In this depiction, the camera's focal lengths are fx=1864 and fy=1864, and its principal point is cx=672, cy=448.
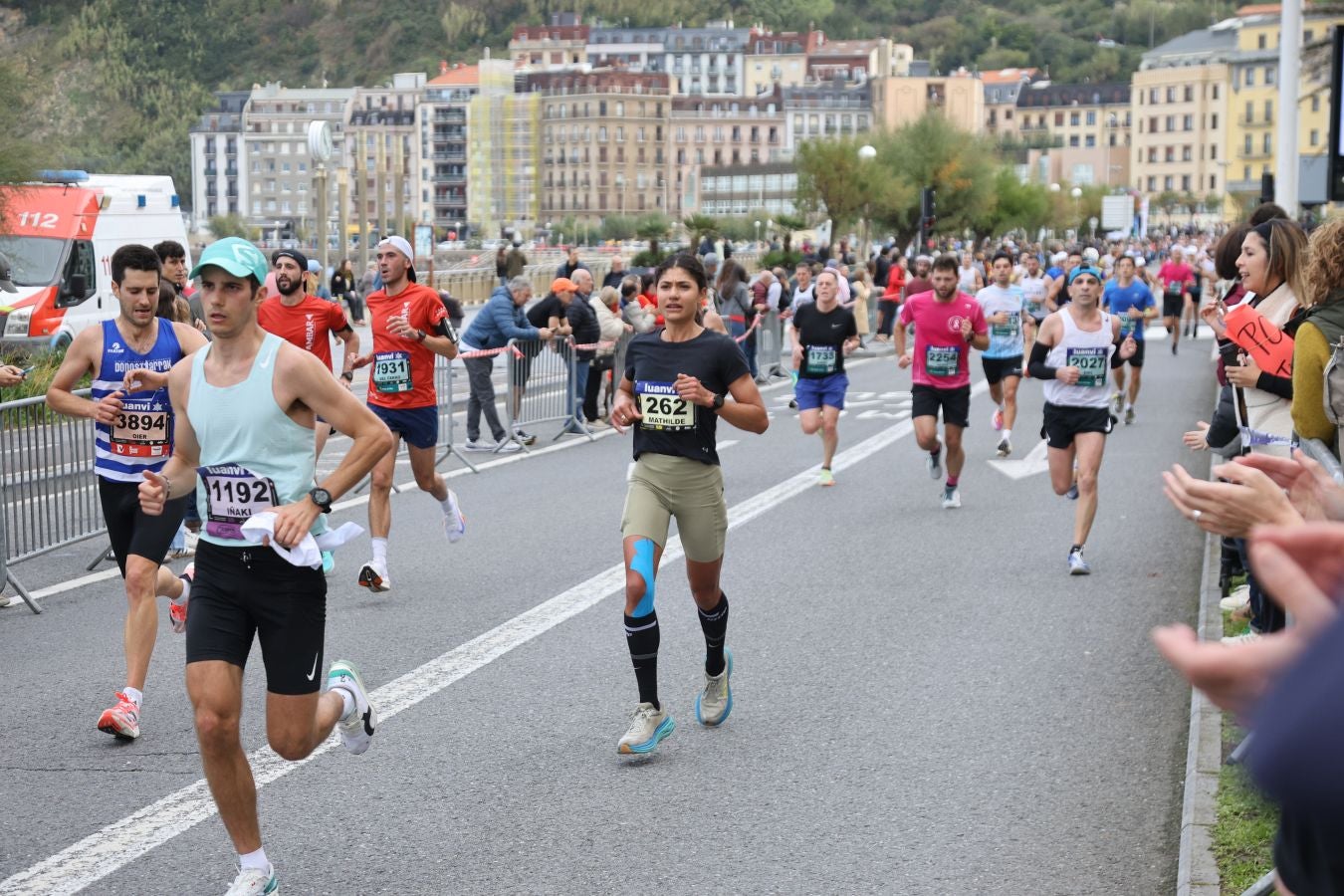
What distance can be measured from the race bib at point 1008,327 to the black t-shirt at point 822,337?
8.38 feet

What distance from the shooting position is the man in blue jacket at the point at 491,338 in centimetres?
1883

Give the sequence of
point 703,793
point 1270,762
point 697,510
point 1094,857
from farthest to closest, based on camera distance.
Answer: point 697,510, point 703,793, point 1094,857, point 1270,762

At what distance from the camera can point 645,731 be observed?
680 cm

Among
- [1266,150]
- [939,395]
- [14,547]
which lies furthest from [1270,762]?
[1266,150]

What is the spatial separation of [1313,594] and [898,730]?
17.3 feet

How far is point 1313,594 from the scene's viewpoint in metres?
2.04

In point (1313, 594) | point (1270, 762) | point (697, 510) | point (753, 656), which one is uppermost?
point (1313, 594)

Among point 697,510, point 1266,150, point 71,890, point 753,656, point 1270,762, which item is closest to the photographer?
point 1270,762

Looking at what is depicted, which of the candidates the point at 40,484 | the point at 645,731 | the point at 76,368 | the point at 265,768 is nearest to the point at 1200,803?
the point at 645,731

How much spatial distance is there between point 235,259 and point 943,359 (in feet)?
30.8

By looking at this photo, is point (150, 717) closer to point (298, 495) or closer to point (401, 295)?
point (298, 495)

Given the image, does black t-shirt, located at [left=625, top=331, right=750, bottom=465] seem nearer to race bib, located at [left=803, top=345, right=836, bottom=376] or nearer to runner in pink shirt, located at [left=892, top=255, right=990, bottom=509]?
runner in pink shirt, located at [left=892, top=255, right=990, bottom=509]

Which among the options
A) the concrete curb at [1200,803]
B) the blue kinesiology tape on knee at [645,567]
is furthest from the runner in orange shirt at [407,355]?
the concrete curb at [1200,803]

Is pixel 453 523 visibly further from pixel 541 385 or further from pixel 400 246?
pixel 541 385
